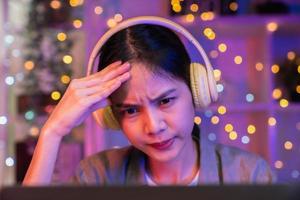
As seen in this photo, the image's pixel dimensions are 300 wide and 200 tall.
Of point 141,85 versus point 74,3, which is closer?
point 141,85

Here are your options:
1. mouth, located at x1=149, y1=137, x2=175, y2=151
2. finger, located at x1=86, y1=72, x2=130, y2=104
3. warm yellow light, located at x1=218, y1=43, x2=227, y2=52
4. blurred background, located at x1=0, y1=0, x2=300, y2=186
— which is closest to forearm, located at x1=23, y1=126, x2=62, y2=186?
finger, located at x1=86, y1=72, x2=130, y2=104

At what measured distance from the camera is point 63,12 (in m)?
2.43

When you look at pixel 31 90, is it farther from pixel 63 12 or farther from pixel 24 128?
pixel 63 12

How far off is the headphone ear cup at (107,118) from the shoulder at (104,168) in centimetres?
7

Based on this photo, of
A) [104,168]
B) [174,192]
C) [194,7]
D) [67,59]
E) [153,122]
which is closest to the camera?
[174,192]

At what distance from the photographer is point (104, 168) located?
113 centimetres

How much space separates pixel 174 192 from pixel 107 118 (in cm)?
58

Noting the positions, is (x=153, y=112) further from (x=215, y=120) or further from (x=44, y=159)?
(x=215, y=120)

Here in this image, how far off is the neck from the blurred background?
3.83 feet

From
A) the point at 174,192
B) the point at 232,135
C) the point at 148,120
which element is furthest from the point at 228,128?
the point at 174,192

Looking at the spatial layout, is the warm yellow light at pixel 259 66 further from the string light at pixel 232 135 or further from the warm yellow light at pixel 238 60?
the string light at pixel 232 135

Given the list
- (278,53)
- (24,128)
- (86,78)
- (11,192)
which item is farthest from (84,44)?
(11,192)

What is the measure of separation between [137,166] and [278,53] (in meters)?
1.57

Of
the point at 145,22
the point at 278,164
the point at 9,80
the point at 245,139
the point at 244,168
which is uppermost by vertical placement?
the point at 145,22
